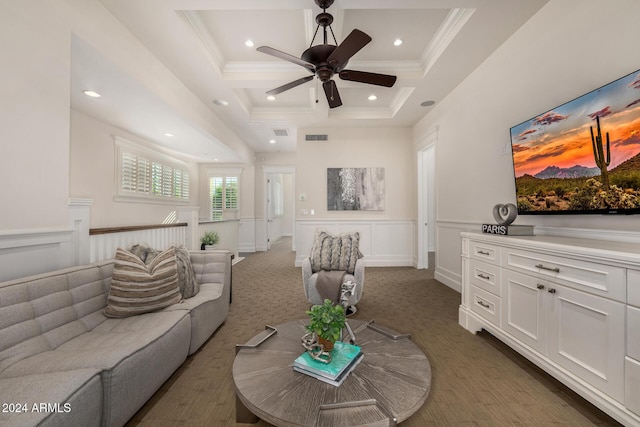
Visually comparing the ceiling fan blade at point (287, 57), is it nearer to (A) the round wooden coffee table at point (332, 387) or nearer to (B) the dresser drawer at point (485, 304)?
(A) the round wooden coffee table at point (332, 387)

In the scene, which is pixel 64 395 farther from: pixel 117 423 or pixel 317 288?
Result: pixel 317 288

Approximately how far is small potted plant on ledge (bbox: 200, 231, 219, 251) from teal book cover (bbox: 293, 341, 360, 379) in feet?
12.5

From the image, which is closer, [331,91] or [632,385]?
[632,385]

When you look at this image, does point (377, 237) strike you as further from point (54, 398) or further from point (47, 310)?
point (54, 398)

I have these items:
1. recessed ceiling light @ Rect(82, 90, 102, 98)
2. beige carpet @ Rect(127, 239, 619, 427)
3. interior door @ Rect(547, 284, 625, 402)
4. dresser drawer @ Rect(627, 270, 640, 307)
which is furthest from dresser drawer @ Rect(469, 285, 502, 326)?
recessed ceiling light @ Rect(82, 90, 102, 98)

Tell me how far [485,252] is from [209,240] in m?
4.27

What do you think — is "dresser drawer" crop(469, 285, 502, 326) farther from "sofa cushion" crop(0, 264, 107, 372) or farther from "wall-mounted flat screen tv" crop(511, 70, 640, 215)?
"sofa cushion" crop(0, 264, 107, 372)

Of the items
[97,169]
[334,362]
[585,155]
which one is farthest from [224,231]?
[585,155]

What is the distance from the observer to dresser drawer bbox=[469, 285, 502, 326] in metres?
2.16

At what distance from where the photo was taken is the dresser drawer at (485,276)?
7.14 feet

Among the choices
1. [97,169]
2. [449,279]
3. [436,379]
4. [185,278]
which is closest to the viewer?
[436,379]

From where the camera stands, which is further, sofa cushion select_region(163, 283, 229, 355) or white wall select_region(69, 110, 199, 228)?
white wall select_region(69, 110, 199, 228)

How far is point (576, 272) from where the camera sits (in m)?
1.51

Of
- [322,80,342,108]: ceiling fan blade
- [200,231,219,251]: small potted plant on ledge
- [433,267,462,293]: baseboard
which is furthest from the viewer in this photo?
[200,231,219,251]: small potted plant on ledge
